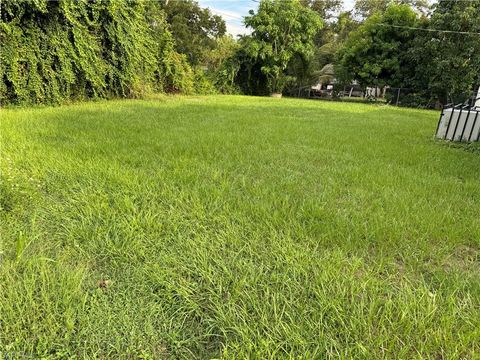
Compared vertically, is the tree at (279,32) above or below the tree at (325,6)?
below

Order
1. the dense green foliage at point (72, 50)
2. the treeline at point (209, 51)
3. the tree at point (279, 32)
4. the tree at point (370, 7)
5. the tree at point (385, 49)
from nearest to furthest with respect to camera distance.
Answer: the dense green foliage at point (72, 50)
the treeline at point (209, 51)
the tree at point (385, 49)
the tree at point (279, 32)
the tree at point (370, 7)

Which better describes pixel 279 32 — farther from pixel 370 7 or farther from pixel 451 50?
pixel 370 7

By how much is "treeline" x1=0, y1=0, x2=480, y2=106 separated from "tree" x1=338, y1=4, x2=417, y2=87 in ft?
0.16

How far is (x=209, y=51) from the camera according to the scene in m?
23.9

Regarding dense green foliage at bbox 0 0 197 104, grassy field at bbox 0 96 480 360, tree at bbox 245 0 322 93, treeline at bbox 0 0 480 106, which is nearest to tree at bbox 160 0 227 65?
treeline at bbox 0 0 480 106

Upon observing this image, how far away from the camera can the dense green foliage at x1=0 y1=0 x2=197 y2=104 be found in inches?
243

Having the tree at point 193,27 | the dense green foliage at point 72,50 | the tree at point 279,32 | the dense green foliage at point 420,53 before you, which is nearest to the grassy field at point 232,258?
the dense green foliage at point 72,50

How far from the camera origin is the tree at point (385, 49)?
15109 millimetres

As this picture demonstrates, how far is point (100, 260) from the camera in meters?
1.53

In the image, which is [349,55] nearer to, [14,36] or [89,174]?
[14,36]

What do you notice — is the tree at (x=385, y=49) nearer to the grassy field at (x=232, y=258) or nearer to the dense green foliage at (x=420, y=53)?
the dense green foliage at (x=420, y=53)

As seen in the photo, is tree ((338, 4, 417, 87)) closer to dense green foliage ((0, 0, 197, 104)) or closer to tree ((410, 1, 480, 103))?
tree ((410, 1, 480, 103))

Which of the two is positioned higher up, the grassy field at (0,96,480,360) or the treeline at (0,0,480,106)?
the treeline at (0,0,480,106)

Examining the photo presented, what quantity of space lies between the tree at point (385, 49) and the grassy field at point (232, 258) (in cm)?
1467
